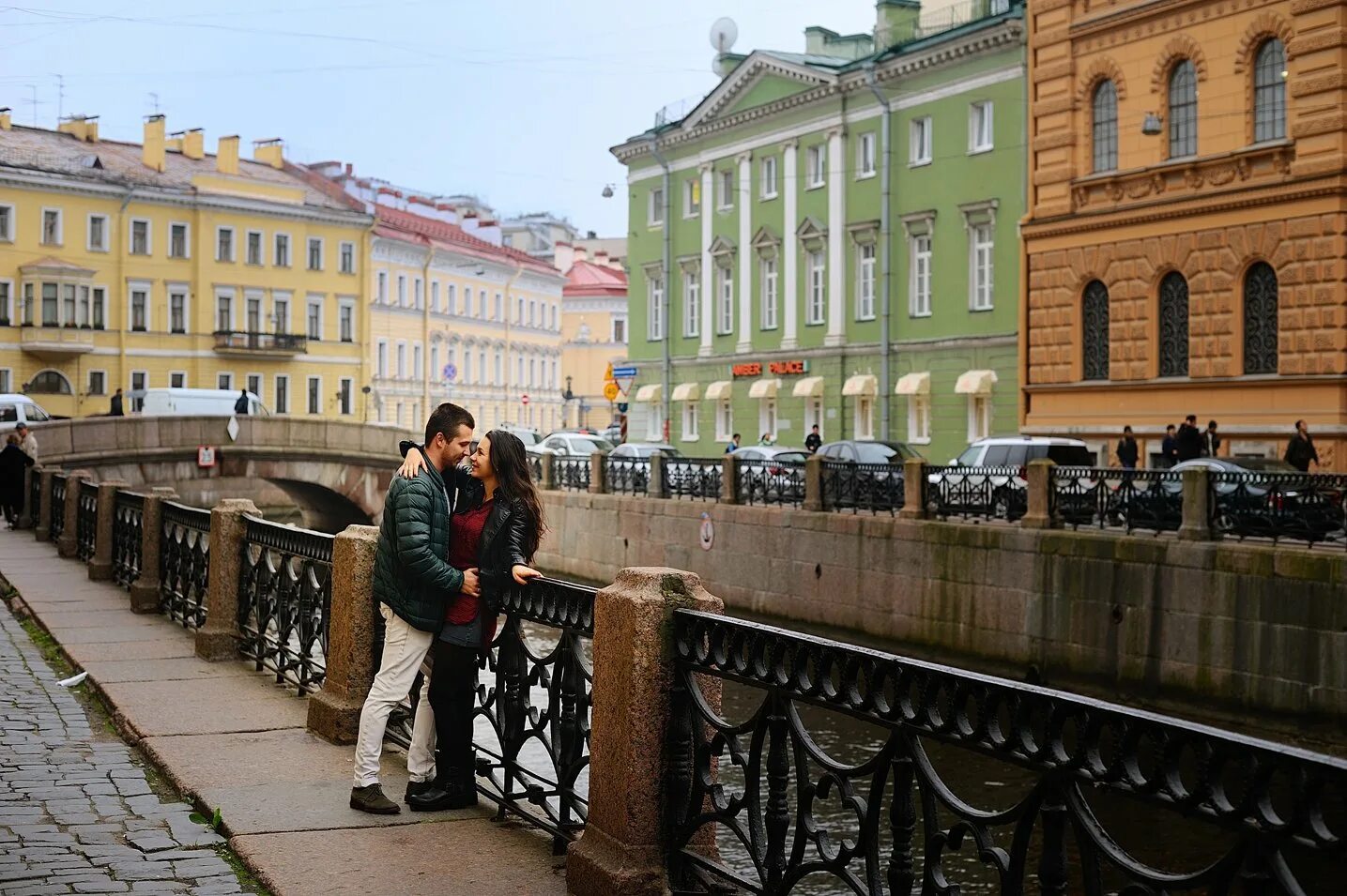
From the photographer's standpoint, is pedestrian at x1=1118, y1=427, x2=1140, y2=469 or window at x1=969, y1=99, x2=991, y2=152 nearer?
pedestrian at x1=1118, y1=427, x2=1140, y2=469

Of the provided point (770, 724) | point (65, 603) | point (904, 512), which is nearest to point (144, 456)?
point (904, 512)

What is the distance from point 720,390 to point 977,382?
11954 mm

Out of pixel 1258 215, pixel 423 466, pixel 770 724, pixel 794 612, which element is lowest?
pixel 794 612

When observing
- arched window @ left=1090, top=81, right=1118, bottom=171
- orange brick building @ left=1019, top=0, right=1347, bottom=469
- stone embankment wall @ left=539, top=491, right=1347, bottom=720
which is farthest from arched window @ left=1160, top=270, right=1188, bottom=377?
stone embankment wall @ left=539, top=491, right=1347, bottom=720

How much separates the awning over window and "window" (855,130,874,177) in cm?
942

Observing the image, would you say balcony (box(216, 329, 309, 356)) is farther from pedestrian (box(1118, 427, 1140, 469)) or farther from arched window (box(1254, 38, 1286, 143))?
arched window (box(1254, 38, 1286, 143))

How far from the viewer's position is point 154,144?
213ft

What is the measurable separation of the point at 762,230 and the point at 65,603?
33.6 meters

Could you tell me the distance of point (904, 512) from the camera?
22578 millimetres

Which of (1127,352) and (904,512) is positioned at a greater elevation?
(1127,352)

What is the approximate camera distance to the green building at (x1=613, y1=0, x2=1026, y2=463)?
37688mm

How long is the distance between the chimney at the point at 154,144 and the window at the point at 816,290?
32047mm

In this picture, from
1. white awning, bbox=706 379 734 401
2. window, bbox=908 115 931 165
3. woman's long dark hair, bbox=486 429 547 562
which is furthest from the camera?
white awning, bbox=706 379 734 401

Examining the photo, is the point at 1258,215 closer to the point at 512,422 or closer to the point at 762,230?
the point at 762,230
